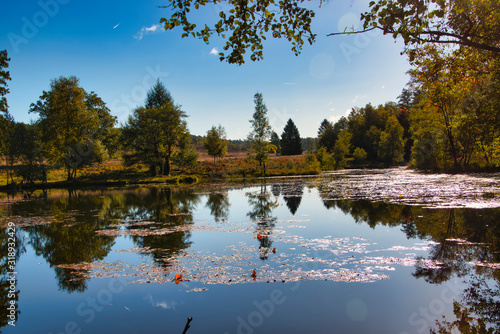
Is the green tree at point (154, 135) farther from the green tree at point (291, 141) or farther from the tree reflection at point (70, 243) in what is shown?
the green tree at point (291, 141)

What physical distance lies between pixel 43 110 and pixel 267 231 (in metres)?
49.5

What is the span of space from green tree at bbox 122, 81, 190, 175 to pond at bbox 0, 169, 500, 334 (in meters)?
35.5

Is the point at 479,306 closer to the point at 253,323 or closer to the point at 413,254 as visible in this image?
the point at 413,254

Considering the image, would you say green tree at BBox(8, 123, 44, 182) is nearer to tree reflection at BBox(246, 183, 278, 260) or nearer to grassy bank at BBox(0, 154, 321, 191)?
grassy bank at BBox(0, 154, 321, 191)

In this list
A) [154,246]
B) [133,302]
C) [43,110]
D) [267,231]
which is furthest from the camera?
[43,110]

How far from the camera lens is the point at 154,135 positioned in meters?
46.6

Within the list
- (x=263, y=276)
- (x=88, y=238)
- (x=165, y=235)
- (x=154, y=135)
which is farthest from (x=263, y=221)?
(x=154, y=135)

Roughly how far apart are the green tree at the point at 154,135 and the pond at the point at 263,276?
35.5 metres

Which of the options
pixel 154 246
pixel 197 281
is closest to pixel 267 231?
pixel 154 246

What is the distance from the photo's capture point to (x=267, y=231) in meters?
10.6

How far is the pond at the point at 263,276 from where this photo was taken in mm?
4633

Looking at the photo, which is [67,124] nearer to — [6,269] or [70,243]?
[70,243]

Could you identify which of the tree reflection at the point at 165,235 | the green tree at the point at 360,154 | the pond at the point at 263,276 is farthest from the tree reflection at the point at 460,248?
the green tree at the point at 360,154

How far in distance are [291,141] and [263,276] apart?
286 feet
